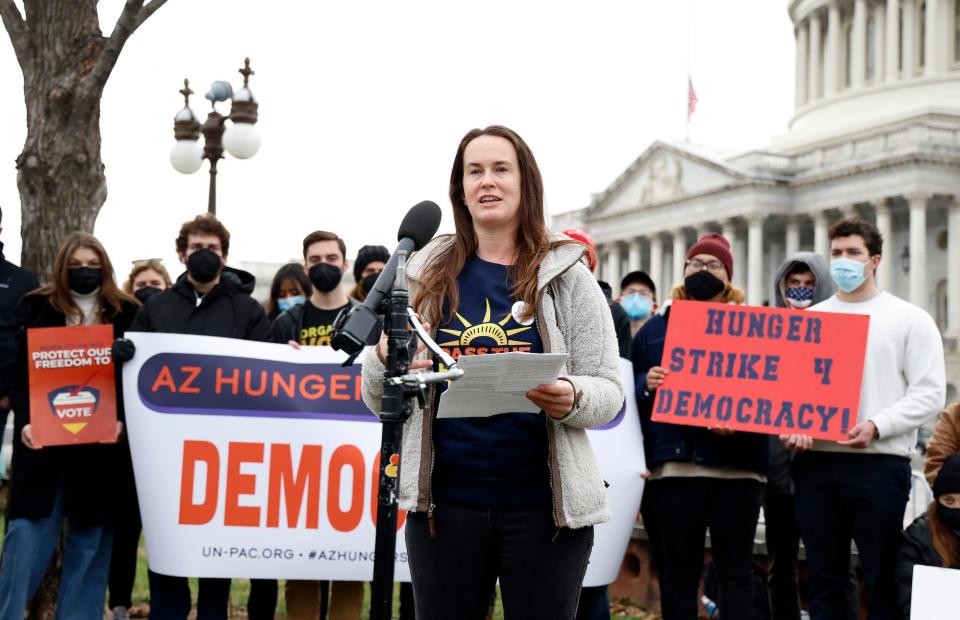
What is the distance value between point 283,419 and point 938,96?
56132mm

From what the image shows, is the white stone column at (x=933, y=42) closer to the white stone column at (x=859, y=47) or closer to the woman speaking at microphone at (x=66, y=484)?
the white stone column at (x=859, y=47)

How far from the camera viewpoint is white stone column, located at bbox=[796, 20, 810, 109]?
67.0 metres

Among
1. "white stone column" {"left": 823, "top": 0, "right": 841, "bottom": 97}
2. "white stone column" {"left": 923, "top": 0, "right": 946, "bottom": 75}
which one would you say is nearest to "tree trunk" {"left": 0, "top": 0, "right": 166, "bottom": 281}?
"white stone column" {"left": 923, "top": 0, "right": 946, "bottom": 75}

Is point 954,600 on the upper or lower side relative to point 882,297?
lower

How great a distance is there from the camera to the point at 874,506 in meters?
5.36

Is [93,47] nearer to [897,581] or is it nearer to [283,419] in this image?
[283,419]

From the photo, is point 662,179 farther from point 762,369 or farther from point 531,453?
point 531,453

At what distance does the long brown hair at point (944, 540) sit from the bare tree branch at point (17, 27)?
5162 millimetres

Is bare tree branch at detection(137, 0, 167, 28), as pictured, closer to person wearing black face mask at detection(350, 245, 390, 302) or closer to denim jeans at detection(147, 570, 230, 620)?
person wearing black face mask at detection(350, 245, 390, 302)

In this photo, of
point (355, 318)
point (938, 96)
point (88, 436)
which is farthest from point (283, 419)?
point (938, 96)

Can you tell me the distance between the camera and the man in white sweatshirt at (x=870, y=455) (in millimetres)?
5375

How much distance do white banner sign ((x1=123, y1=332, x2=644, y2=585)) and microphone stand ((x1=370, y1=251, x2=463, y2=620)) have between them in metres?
2.90

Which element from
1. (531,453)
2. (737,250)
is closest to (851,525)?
(531,453)

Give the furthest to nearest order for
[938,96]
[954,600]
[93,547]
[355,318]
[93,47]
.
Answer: [938,96], [93,47], [93,547], [954,600], [355,318]
